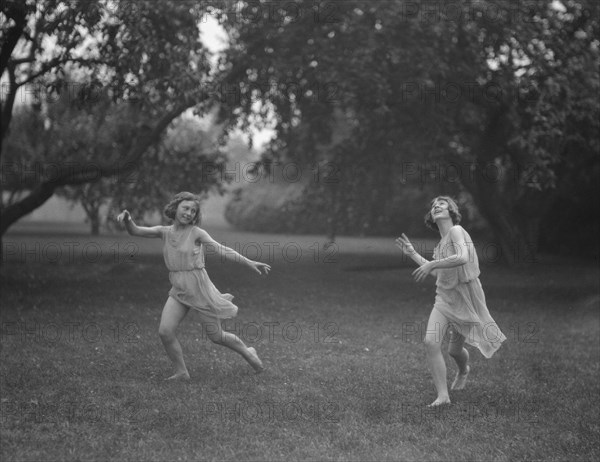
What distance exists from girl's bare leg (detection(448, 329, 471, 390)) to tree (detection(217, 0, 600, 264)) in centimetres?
788

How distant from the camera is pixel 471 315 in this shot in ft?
25.0

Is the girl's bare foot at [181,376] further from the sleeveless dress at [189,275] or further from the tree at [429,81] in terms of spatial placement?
the tree at [429,81]

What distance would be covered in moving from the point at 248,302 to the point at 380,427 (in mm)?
7911

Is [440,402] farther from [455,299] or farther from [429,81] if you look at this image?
[429,81]

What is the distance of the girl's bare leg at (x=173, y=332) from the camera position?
797 cm

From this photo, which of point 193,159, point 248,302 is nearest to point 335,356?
point 248,302

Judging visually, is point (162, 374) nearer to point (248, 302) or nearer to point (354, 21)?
point (248, 302)

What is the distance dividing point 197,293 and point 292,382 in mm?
1469

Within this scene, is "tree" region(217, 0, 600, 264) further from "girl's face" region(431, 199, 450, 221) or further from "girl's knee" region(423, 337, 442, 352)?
"girl's knee" region(423, 337, 442, 352)

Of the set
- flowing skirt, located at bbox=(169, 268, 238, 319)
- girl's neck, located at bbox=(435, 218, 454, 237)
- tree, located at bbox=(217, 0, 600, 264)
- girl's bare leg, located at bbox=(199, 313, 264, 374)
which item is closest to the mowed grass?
girl's bare leg, located at bbox=(199, 313, 264, 374)

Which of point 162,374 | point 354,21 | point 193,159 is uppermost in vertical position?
point 354,21

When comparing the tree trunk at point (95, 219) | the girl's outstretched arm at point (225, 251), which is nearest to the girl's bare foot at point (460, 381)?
the girl's outstretched arm at point (225, 251)

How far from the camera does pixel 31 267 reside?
66.6 feet

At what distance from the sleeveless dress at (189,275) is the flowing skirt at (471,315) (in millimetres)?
2368
